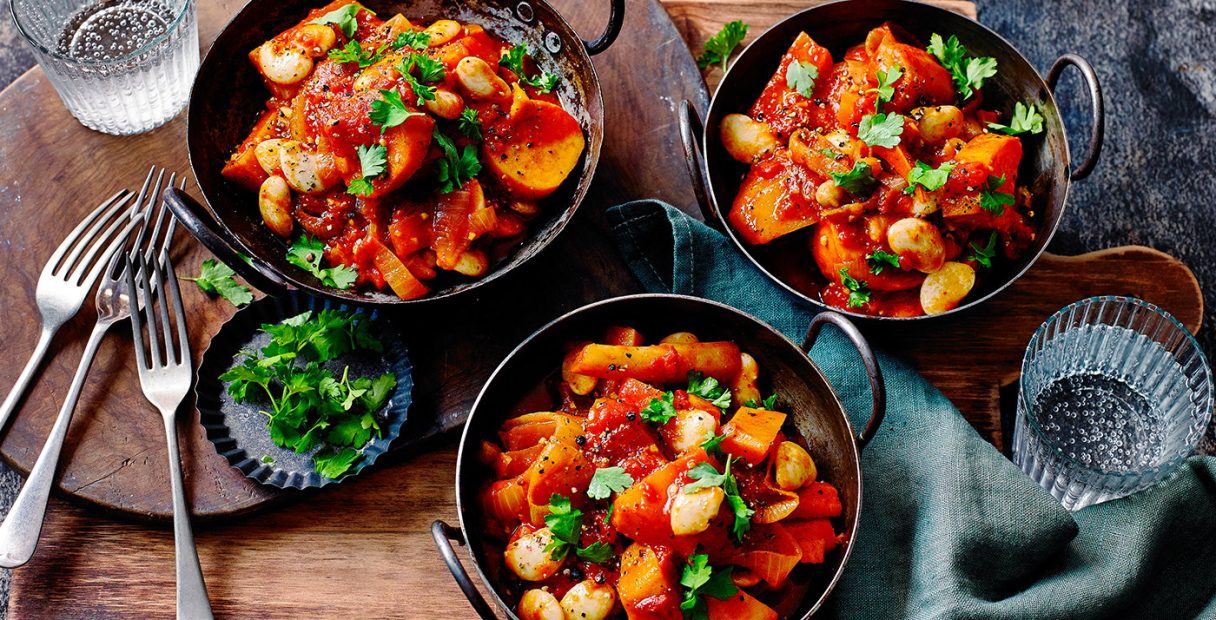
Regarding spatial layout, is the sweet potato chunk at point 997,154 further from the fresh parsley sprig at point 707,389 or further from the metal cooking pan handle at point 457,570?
the metal cooking pan handle at point 457,570

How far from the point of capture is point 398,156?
2.81 metres

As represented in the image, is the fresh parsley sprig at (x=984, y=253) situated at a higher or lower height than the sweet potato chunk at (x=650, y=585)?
lower

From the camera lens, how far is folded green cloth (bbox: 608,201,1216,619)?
294 centimetres

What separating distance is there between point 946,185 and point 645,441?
1.09 meters

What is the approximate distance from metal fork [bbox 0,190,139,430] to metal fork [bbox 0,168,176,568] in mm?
30

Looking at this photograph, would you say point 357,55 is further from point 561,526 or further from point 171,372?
point 561,526

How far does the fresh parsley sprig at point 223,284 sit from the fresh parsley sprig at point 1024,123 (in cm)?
225

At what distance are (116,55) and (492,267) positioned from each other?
4.76 ft

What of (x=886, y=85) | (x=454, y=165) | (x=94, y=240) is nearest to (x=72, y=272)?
(x=94, y=240)

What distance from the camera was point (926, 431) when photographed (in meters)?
3.07

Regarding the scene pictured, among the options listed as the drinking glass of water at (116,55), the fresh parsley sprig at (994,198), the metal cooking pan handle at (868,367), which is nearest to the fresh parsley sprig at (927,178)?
the fresh parsley sprig at (994,198)

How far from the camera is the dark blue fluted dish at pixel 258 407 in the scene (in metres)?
3.01

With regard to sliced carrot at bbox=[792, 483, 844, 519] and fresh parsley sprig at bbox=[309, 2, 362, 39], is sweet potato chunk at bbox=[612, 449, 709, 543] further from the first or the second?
fresh parsley sprig at bbox=[309, 2, 362, 39]

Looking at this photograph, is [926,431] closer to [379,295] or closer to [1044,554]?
[1044,554]
